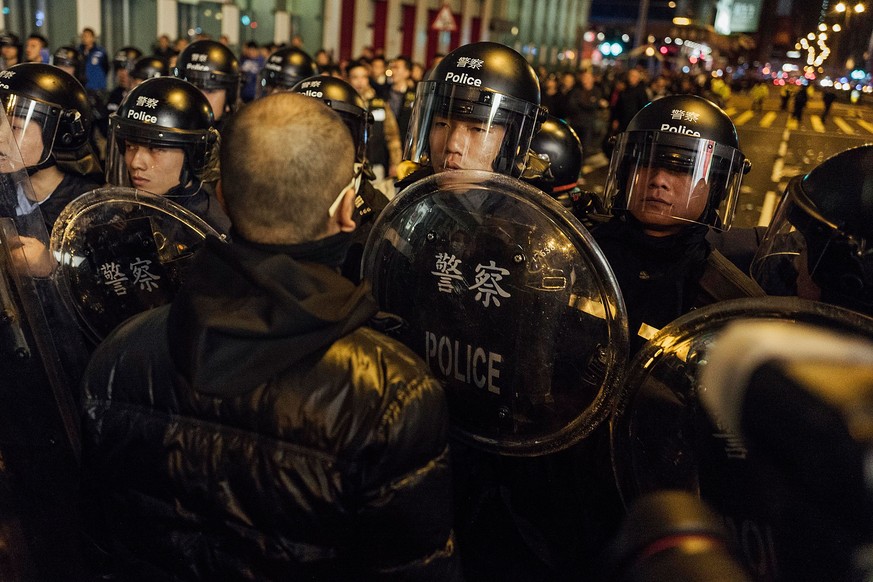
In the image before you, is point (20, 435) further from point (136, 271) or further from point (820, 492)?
point (820, 492)

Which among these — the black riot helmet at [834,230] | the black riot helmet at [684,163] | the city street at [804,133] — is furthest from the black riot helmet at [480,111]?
the black riot helmet at [834,230]

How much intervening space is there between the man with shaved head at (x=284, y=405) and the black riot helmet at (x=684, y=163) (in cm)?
148

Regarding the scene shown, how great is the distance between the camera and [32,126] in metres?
3.12

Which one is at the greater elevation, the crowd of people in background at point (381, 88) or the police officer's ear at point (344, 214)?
the police officer's ear at point (344, 214)

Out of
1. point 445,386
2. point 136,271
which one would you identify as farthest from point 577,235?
point 136,271

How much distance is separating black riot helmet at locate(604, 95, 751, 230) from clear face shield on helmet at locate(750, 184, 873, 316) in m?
0.33

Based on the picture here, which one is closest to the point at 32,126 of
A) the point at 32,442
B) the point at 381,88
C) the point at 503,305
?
the point at 32,442

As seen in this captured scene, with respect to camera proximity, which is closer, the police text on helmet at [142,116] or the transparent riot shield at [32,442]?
the transparent riot shield at [32,442]

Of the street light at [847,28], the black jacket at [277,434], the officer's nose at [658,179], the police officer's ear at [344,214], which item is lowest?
the black jacket at [277,434]

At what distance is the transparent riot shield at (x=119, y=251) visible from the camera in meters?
2.39

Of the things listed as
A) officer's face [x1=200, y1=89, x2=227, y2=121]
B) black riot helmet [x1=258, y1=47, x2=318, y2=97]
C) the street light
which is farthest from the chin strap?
black riot helmet [x1=258, y1=47, x2=318, y2=97]

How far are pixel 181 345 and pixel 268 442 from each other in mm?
225

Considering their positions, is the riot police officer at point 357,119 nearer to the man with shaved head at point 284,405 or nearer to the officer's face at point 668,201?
the officer's face at point 668,201

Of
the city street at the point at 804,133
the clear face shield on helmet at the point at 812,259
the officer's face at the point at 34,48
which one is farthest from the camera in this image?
the officer's face at the point at 34,48
